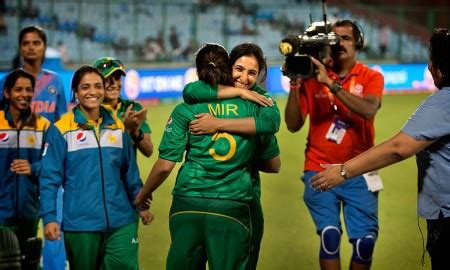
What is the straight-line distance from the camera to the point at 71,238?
19.4 ft

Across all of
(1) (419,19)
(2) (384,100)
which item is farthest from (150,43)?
(1) (419,19)

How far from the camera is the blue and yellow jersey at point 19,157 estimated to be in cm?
658

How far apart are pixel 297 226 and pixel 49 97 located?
3498 mm

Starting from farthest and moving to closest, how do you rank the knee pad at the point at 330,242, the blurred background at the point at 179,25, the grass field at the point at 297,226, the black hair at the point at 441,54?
the blurred background at the point at 179,25 < the grass field at the point at 297,226 < the knee pad at the point at 330,242 < the black hair at the point at 441,54

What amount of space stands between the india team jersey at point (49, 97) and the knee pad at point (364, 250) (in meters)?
2.95

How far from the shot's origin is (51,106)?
25.2ft

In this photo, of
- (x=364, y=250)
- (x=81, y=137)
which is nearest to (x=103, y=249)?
(x=81, y=137)

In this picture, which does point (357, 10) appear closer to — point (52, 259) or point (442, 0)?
point (442, 0)

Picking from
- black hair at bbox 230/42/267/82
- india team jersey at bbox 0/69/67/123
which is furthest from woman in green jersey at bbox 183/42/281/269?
india team jersey at bbox 0/69/67/123

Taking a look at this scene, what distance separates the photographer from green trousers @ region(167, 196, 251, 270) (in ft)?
16.9

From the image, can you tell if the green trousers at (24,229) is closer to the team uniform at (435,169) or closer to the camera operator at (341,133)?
the camera operator at (341,133)

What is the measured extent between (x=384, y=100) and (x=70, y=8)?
9.47 meters

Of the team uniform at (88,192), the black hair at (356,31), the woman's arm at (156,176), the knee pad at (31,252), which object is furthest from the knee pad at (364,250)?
the knee pad at (31,252)

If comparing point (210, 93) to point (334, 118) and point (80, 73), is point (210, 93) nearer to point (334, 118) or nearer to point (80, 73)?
point (80, 73)
